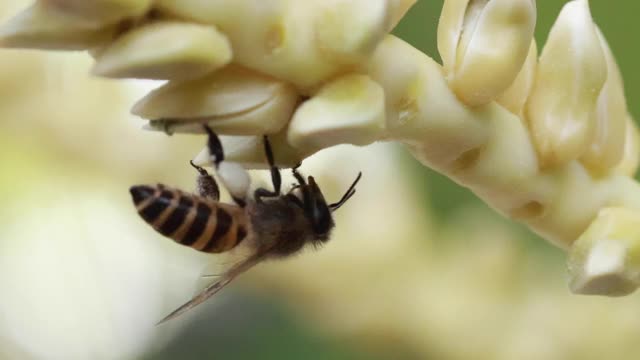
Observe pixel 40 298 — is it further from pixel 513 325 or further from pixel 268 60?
pixel 268 60

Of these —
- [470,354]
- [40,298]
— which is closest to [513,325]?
[470,354]

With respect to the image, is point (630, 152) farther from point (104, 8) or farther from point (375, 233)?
point (375, 233)

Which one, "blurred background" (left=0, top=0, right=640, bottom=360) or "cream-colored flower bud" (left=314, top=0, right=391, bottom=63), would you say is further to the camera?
"blurred background" (left=0, top=0, right=640, bottom=360)

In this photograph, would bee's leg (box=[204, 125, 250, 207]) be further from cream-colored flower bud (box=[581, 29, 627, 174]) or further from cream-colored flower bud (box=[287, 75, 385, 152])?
cream-colored flower bud (box=[581, 29, 627, 174])

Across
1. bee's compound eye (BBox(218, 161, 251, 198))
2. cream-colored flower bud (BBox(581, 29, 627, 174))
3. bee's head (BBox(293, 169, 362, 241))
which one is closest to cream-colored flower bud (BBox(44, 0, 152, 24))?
bee's compound eye (BBox(218, 161, 251, 198))

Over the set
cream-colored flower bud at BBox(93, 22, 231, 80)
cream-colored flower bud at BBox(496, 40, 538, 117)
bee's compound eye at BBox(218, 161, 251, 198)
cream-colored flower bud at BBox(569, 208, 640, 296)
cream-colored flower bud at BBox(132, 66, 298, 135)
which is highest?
cream-colored flower bud at BBox(93, 22, 231, 80)

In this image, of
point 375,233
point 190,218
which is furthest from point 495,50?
point 375,233

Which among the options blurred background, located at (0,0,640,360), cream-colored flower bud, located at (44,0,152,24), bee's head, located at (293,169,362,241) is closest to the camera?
cream-colored flower bud, located at (44,0,152,24)
